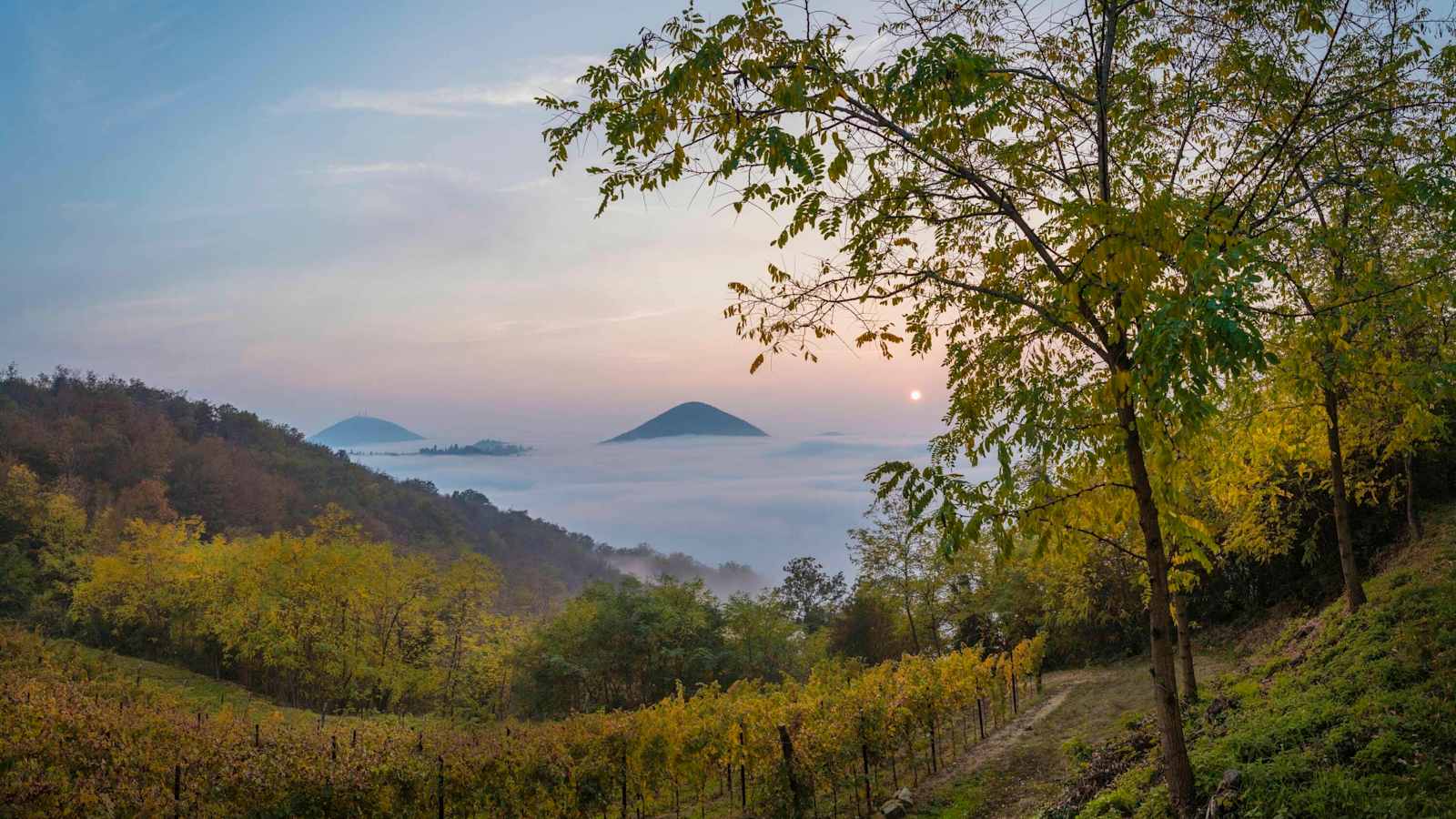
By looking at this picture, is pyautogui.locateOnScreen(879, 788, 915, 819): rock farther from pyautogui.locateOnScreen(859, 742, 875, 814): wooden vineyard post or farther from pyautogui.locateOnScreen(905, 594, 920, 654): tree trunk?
pyautogui.locateOnScreen(905, 594, 920, 654): tree trunk

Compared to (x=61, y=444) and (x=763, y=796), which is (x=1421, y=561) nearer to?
(x=763, y=796)

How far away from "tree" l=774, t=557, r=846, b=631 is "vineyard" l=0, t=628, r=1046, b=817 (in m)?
22.8

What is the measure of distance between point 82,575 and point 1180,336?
48.3m

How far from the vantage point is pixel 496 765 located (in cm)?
875

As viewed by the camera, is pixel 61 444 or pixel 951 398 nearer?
pixel 951 398

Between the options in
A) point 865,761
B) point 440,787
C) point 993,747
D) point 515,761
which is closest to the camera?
point 440,787

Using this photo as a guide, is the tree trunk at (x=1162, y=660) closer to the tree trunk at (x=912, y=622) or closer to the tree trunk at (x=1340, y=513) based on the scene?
the tree trunk at (x=1340, y=513)

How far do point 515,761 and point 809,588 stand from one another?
30260 mm

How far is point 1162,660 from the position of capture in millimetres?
4434

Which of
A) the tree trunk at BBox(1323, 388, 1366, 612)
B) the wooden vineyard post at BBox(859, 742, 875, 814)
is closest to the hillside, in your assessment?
the tree trunk at BBox(1323, 388, 1366, 612)

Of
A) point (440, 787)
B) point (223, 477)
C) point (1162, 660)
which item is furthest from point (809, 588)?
point (223, 477)

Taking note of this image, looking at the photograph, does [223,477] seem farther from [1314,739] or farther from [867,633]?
[1314,739]

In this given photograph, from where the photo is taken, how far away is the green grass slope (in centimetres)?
391

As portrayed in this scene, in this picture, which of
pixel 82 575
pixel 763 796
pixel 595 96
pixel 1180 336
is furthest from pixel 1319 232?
pixel 82 575
